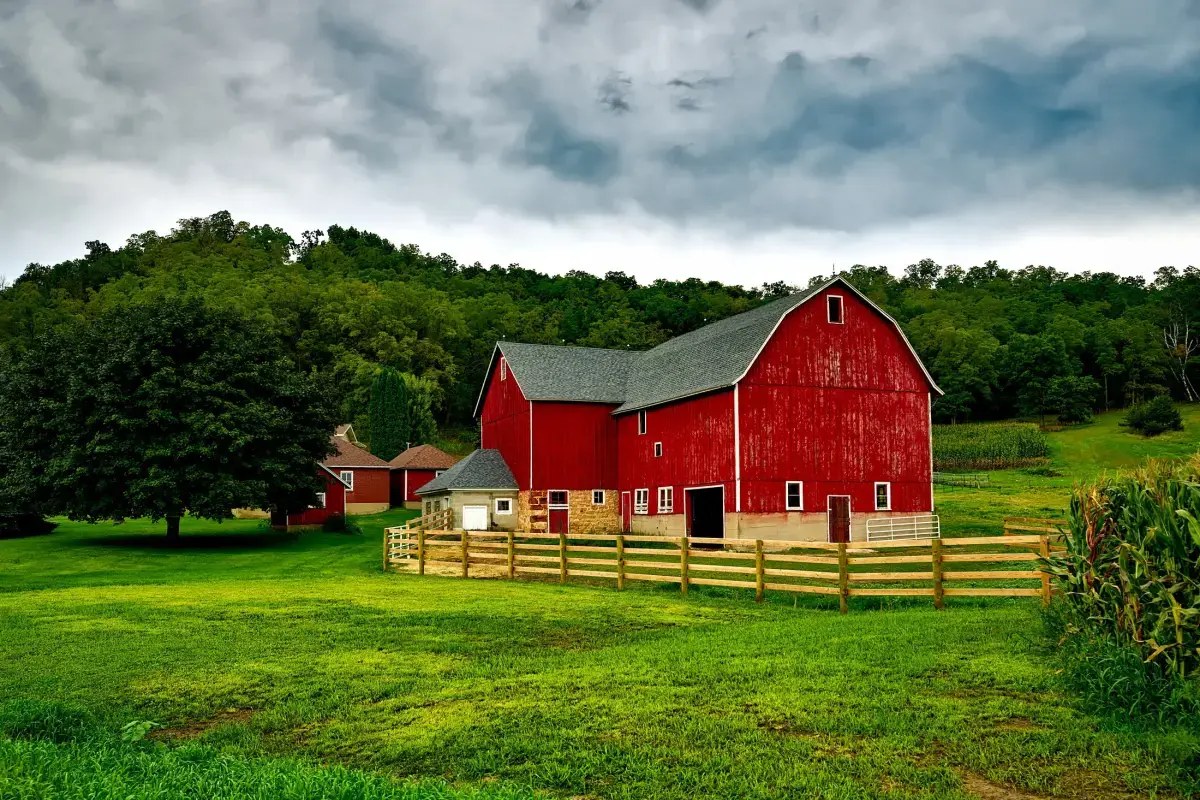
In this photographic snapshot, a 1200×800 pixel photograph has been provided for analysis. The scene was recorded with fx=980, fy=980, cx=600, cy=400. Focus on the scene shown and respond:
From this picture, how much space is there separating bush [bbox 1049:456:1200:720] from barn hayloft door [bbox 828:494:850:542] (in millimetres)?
23077

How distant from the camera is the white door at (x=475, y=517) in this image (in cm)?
3988

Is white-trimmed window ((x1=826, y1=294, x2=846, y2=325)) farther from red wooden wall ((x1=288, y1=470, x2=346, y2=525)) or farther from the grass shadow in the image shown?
red wooden wall ((x1=288, y1=470, x2=346, y2=525))

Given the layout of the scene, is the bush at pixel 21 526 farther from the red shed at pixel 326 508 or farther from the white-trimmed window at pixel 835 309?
the white-trimmed window at pixel 835 309

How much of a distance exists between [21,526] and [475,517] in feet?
65.3

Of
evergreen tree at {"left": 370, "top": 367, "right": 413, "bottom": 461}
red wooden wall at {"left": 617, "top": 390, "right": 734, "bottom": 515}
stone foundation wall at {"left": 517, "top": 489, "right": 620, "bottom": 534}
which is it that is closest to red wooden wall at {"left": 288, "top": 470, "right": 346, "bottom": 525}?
stone foundation wall at {"left": 517, "top": 489, "right": 620, "bottom": 534}

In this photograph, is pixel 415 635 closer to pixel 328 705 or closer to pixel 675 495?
pixel 328 705

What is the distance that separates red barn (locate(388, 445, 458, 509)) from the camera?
2402 inches

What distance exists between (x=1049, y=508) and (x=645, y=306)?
58829 mm

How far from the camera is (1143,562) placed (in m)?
8.46

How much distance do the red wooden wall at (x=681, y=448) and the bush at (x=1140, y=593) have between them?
74.0ft

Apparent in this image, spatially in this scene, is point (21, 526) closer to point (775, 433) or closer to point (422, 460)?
point (422, 460)

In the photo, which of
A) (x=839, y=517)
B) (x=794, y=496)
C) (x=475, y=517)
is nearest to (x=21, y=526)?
(x=475, y=517)

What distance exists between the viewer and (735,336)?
35844 millimetres

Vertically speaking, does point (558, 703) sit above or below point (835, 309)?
below
